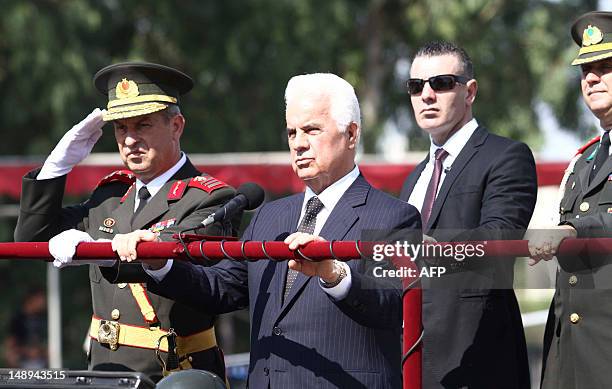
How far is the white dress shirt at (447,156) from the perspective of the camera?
4914mm

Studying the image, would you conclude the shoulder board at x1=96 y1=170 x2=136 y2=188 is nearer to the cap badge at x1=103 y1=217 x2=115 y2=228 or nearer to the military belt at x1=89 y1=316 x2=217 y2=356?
the cap badge at x1=103 y1=217 x2=115 y2=228

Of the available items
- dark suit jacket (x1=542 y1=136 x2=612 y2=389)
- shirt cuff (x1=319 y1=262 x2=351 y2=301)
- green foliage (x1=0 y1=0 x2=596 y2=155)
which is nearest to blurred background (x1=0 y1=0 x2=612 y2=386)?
green foliage (x1=0 y1=0 x2=596 y2=155)

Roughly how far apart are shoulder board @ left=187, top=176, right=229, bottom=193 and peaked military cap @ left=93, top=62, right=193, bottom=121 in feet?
1.08

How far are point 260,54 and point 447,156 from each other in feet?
46.1

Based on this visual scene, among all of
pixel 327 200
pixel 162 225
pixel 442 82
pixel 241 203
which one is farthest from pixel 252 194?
pixel 442 82

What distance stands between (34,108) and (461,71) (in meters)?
12.9

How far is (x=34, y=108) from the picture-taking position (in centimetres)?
1705

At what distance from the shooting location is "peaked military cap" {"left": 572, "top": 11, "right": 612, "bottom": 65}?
445 cm

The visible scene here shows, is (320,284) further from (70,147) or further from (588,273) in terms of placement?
(70,147)

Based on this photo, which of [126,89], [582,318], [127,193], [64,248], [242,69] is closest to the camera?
[64,248]

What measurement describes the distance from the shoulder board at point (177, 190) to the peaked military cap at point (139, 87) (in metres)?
0.32

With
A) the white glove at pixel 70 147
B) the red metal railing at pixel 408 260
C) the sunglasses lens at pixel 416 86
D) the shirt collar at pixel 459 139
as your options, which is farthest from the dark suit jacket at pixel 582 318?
the white glove at pixel 70 147

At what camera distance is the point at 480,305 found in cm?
453

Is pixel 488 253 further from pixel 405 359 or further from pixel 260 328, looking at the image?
pixel 260 328
